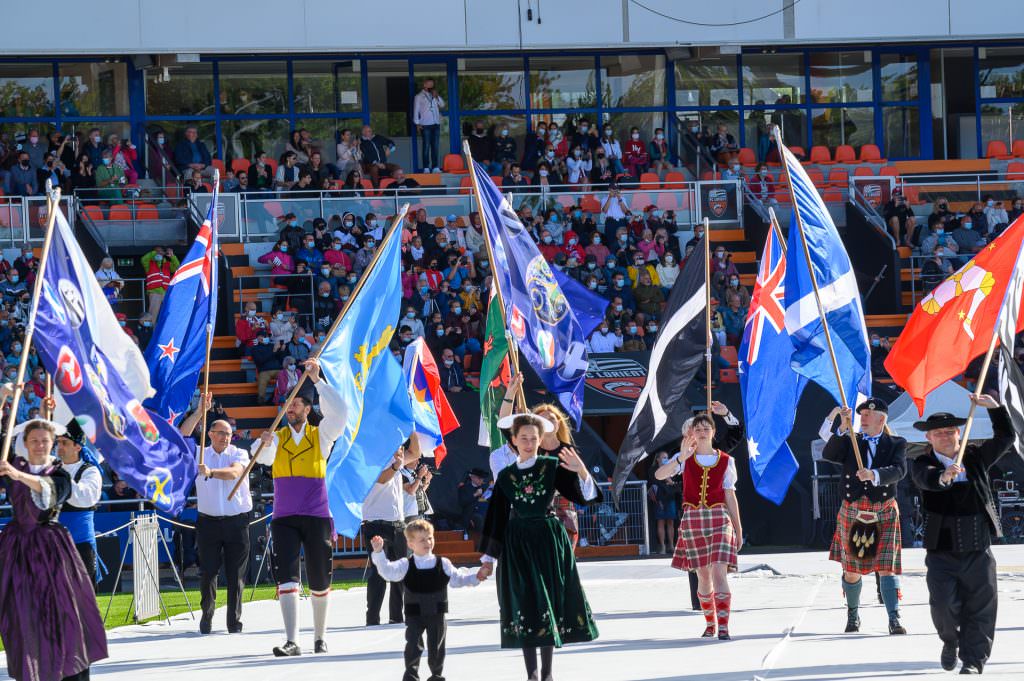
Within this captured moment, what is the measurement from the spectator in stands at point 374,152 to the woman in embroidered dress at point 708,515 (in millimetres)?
20231

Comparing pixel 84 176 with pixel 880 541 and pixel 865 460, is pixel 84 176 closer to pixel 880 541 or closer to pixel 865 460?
pixel 865 460

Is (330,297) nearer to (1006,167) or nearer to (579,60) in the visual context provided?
(579,60)

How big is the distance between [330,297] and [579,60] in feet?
39.4

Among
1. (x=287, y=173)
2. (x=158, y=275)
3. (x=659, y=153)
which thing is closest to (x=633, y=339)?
(x=158, y=275)

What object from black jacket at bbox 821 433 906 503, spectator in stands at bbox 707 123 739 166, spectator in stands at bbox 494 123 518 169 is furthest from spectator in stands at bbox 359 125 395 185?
black jacket at bbox 821 433 906 503

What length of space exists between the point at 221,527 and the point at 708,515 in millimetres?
4048

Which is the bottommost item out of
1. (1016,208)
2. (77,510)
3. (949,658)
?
(949,658)

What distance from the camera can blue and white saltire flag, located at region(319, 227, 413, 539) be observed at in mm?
13008

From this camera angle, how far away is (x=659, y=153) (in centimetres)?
3522

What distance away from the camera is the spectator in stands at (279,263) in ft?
93.1

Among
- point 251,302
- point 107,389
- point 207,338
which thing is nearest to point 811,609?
point 207,338

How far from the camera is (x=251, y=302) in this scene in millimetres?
28141

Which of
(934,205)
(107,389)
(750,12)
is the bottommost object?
(107,389)

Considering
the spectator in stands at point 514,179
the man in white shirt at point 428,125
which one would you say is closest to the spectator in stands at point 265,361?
the spectator in stands at point 514,179
